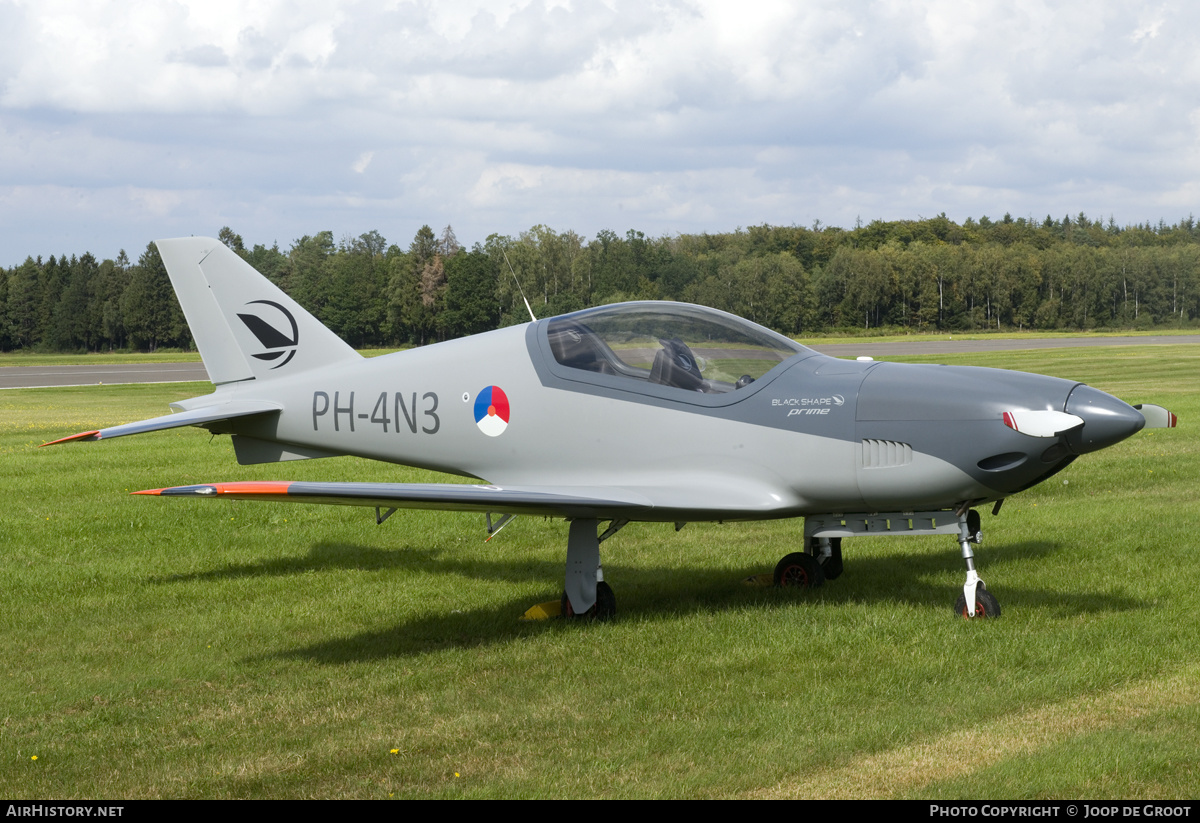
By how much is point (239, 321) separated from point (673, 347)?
411cm

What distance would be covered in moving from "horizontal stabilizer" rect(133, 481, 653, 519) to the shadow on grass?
3.02ft

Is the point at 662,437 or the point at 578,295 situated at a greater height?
the point at 578,295

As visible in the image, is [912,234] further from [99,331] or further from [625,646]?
[625,646]

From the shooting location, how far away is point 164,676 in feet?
20.9

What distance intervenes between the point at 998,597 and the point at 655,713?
336 cm

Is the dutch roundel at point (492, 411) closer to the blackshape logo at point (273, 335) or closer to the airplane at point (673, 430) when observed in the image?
the airplane at point (673, 430)

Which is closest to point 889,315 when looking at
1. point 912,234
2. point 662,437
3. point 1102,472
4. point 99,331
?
point 912,234

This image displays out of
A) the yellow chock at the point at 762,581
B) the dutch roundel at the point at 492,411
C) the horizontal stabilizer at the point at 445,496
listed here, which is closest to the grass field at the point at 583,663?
the yellow chock at the point at 762,581

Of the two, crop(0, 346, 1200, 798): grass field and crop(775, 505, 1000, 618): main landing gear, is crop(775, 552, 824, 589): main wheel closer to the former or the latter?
crop(0, 346, 1200, 798): grass field

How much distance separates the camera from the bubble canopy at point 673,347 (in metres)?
7.32

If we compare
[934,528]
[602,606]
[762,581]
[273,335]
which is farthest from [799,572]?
[273,335]

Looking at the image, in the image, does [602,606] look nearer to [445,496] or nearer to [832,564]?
[445,496]

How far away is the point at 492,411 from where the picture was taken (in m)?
7.86

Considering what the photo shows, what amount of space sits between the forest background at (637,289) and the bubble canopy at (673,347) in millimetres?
80856
